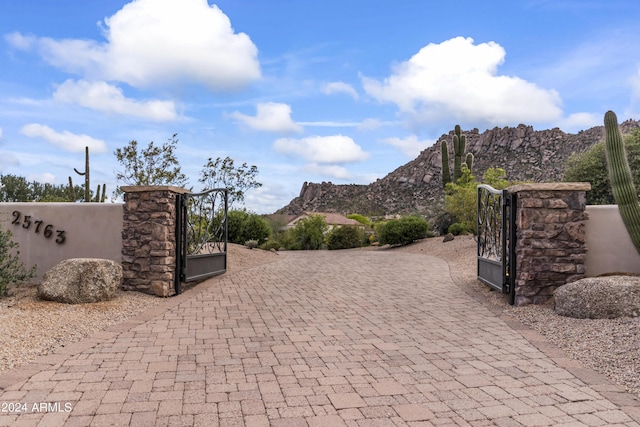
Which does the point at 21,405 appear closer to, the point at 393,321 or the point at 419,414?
the point at 419,414

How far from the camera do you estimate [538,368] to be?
499 cm

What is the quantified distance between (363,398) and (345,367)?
797mm

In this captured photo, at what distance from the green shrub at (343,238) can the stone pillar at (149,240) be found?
1598 cm

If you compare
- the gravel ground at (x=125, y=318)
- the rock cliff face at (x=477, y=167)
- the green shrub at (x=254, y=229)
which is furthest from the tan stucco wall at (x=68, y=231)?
the rock cliff face at (x=477, y=167)

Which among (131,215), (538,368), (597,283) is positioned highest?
(131,215)

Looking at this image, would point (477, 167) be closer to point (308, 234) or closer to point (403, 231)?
point (308, 234)

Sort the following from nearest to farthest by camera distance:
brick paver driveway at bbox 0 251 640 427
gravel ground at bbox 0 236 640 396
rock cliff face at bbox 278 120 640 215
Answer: brick paver driveway at bbox 0 251 640 427, gravel ground at bbox 0 236 640 396, rock cliff face at bbox 278 120 640 215

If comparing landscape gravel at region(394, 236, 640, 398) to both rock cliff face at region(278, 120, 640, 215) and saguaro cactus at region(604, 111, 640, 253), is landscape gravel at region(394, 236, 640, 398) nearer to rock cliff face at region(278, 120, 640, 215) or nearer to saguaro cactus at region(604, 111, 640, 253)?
saguaro cactus at region(604, 111, 640, 253)

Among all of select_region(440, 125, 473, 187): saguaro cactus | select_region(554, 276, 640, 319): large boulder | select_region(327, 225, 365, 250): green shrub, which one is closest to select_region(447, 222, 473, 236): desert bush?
select_region(440, 125, 473, 187): saguaro cactus

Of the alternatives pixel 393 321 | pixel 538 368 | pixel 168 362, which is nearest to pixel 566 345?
pixel 538 368

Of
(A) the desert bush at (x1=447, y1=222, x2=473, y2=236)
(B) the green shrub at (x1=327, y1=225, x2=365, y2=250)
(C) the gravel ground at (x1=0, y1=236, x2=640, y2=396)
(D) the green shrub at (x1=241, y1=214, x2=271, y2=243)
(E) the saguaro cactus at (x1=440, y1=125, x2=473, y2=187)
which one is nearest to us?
(C) the gravel ground at (x1=0, y1=236, x2=640, y2=396)

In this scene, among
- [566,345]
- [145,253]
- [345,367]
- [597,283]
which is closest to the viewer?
[345,367]

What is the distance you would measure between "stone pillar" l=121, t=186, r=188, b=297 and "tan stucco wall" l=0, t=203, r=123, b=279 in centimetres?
49

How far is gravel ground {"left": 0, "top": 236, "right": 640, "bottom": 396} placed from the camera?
5.05 meters
